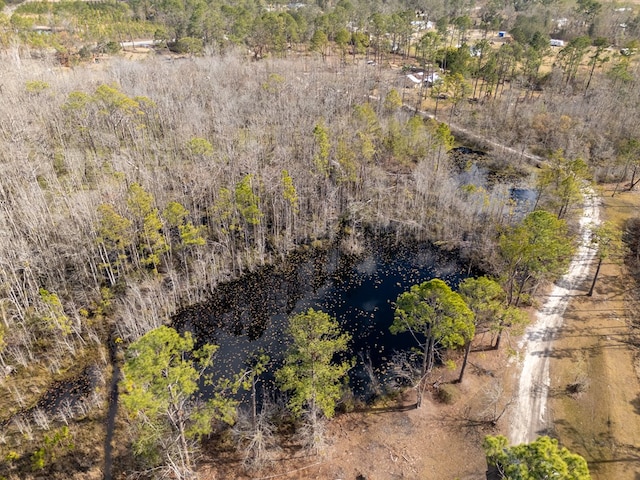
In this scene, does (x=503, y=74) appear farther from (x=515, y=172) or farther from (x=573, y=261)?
(x=573, y=261)

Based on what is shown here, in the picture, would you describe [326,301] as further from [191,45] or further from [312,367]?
[191,45]

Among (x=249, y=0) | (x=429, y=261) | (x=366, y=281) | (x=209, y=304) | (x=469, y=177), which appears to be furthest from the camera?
(x=249, y=0)

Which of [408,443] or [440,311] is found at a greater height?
[440,311]

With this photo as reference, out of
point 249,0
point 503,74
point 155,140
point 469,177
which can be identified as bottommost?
point 469,177

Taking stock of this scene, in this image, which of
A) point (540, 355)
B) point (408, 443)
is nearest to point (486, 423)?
point (408, 443)

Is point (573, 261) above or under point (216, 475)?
above

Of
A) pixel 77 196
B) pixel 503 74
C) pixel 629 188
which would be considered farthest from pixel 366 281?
pixel 503 74

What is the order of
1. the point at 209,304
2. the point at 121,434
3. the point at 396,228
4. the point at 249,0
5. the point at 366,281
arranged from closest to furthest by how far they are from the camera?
the point at 121,434
the point at 209,304
the point at 366,281
the point at 396,228
the point at 249,0
